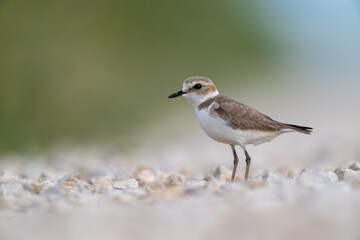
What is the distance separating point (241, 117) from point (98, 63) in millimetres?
10132

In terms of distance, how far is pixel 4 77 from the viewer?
37.3 ft

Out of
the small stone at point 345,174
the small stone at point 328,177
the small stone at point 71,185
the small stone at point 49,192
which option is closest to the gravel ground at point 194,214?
the small stone at point 49,192

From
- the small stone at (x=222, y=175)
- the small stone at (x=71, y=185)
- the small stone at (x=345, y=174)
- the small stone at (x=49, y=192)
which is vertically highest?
the small stone at (x=222, y=175)

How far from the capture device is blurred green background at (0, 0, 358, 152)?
11.6m

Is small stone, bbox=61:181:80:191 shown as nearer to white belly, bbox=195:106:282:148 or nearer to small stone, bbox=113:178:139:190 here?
small stone, bbox=113:178:139:190

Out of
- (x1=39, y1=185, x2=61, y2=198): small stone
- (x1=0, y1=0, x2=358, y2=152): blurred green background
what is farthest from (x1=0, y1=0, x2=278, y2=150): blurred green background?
(x1=39, y1=185, x2=61, y2=198): small stone

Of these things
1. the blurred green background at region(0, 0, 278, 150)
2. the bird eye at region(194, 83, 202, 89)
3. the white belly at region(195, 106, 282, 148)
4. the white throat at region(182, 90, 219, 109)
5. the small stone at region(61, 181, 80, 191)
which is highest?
the blurred green background at region(0, 0, 278, 150)


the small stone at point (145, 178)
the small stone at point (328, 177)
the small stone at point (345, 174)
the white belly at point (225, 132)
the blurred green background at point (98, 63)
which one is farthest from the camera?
the blurred green background at point (98, 63)

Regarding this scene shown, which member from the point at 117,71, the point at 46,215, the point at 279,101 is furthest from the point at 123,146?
the point at 279,101

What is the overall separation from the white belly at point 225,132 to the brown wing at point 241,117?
5cm

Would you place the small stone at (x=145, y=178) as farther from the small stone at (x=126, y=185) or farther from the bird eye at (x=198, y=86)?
the bird eye at (x=198, y=86)

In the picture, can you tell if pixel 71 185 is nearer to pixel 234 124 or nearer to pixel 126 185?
pixel 126 185

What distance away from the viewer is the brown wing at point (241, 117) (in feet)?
16.6

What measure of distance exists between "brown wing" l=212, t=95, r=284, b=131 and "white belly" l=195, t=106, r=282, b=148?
0.15 feet
